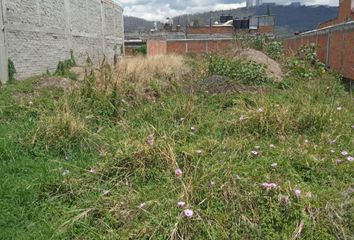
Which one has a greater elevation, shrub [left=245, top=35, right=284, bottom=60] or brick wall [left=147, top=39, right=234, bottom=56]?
shrub [left=245, top=35, right=284, bottom=60]

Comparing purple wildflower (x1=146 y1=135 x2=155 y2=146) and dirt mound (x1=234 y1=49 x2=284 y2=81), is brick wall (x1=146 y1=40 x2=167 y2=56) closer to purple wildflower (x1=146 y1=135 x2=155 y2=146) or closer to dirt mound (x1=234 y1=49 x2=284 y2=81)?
dirt mound (x1=234 y1=49 x2=284 y2=81)

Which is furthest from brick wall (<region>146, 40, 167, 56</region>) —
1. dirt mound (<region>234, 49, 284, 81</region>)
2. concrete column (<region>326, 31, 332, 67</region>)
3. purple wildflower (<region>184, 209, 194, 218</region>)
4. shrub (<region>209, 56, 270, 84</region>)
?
purple wildflower (<region>184, 209, 194, 218</region>)

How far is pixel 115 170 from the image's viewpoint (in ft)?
12.2

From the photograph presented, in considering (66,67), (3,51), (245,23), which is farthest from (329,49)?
(245,23)

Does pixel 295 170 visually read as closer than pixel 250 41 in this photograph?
Yes

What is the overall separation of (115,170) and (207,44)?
3178cm

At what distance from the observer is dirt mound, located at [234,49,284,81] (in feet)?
33.9

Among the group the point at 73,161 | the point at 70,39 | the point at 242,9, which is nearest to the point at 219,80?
the point at 73,161

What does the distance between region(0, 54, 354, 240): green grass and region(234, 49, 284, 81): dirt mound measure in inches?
173

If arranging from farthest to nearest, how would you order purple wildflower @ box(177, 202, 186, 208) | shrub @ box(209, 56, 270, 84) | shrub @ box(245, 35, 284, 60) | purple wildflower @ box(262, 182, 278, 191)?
shrub @ box(245, 35, 284, 60), shrub @ box(209, 56, 270, 84), purple wildflower @ box(262, 182, 278, 191), purple wildflower @ box(177, 202, 186, 208)

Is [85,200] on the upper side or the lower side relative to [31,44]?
lower

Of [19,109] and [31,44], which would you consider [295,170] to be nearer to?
[19,109]

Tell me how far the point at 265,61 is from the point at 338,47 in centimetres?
255

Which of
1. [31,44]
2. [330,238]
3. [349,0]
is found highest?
[349,0]
